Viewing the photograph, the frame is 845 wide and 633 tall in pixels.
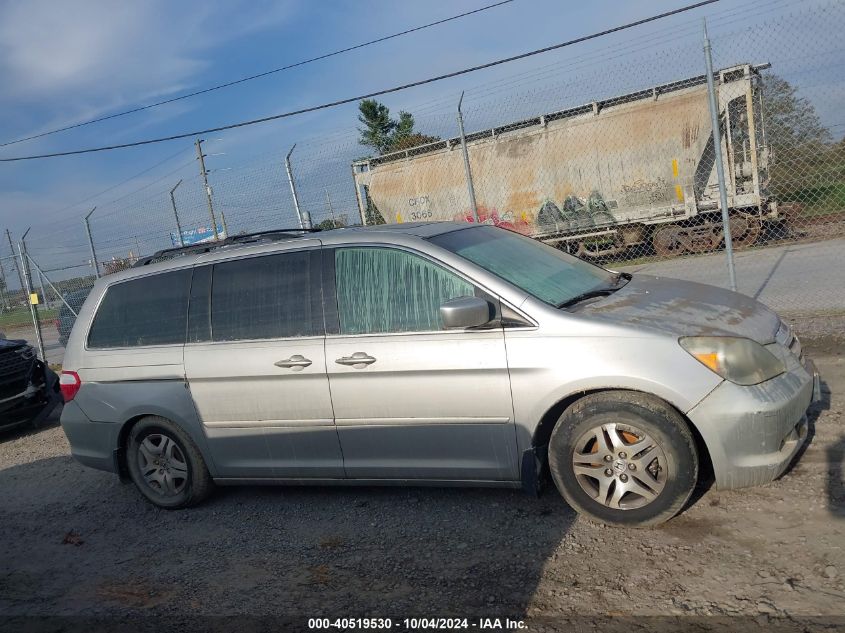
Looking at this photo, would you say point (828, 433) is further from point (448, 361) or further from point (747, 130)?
point (747, 130)

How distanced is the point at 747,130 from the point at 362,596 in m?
13.9

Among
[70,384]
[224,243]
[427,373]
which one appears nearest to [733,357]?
[427,373]

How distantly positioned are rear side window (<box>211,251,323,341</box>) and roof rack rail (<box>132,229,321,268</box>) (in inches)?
12.5

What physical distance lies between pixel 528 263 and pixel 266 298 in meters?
1.65

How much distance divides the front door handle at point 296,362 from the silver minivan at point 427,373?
0.5 inches

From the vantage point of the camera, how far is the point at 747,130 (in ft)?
47.0

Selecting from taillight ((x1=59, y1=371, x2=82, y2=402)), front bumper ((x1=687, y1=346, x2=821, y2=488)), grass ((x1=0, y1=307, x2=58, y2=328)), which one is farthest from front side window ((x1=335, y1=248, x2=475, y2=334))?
grass ((x1=0, y1=307, x2=58, y2=328))

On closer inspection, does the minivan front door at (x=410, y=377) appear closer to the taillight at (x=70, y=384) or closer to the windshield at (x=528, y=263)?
the windshield at (x=528, y=263)

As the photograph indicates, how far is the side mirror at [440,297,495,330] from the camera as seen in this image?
11.9 feet

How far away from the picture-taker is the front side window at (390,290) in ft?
13.0

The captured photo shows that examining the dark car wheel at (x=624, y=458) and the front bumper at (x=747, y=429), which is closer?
the front bumper at (x=747, y=429)

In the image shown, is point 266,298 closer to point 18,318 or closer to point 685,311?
point 685,311

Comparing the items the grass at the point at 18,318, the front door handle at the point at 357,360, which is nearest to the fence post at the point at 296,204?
the front door handle at the point at 357,360

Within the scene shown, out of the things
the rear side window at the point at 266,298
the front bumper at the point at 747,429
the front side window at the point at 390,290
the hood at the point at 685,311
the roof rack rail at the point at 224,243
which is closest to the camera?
the front bumper at the point at 747,429
